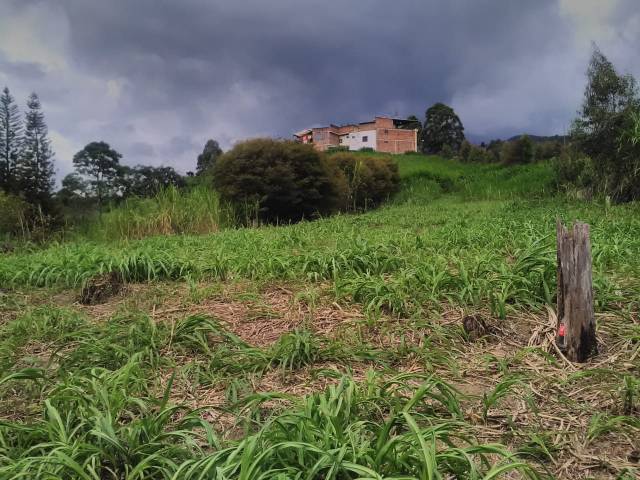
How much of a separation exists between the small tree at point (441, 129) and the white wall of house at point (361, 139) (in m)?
7.20

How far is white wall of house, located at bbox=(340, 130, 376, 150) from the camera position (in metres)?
48.2

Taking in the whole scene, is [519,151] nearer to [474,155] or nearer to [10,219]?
[474,155]

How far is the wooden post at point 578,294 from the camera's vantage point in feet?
6.11

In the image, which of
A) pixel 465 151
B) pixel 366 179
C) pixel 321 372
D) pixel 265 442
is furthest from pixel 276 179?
pixel 465 151

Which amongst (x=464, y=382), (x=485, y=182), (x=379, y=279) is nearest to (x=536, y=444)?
(x=464, y=382)

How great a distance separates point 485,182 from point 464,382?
19.0 metres

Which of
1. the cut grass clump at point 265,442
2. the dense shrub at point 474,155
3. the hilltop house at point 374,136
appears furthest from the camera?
the hilltop house at point 374,136

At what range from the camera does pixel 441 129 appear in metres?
50.9

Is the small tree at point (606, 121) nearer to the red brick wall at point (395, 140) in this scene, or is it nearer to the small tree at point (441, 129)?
the red brick wall at point (395, 140)

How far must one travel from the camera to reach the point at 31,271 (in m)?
3.87

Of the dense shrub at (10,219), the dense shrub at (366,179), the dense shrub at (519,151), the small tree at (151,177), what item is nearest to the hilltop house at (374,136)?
the dense shrub at (519,151)

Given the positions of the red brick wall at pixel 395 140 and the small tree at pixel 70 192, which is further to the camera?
the red brick wall at pixel 395 140

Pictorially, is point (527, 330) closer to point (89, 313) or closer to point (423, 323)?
point (423, 323)

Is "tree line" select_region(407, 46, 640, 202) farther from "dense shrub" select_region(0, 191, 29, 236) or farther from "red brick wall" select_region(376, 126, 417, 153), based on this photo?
"red brick wall" select_region(376, 126, 417, 153)
